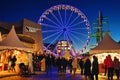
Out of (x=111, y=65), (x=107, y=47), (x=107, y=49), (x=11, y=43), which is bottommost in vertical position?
(x=111, y=65)

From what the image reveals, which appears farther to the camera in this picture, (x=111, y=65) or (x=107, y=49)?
(x=107, y=49)

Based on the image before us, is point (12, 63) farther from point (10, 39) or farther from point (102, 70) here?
point (102, 70)

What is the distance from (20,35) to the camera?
36.7 metres

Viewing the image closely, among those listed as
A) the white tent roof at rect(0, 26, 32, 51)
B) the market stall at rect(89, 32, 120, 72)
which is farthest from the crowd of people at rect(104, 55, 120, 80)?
the white tent roof at rect(0, 26, 32, 51)

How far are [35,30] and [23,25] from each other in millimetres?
3367

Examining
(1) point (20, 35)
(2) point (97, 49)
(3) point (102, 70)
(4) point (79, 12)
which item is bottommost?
(3) point (102, 70)

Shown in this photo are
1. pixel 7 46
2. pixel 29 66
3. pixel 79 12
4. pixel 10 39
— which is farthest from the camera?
pixel 79 12

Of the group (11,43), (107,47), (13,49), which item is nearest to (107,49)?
(107,47)

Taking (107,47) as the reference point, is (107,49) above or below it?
below

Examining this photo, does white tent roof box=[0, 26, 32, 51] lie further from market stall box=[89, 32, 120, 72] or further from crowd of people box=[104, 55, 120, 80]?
crowd of people box=[104, 55, 120, 80]

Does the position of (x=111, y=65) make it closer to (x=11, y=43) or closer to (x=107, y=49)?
(x=107, y=49)

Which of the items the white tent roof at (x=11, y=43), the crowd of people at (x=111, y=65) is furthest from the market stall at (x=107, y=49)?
the white tent roof at (x=11, y=43)

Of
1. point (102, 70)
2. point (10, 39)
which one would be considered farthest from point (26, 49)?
point (102, 70)

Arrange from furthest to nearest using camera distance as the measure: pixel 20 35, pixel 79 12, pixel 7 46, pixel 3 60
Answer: pixel 79 12
pixel 20 35
pixel 3 60
pixel 7 46
